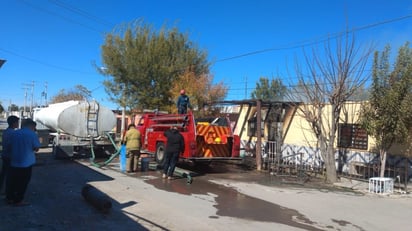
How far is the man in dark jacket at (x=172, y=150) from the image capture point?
38.9 ft

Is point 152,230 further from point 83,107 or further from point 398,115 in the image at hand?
point 83,107

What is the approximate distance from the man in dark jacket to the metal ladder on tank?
7.62 metres

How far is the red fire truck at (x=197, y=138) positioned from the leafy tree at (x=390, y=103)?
4.78 m

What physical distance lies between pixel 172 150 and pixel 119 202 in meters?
3.80

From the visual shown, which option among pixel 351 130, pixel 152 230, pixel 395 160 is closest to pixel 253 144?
pixel 351 130

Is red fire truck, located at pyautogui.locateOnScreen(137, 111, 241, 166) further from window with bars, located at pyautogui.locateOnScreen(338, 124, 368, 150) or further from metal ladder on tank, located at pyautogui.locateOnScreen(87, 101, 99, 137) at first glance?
window with bars, located at pyautogui.locateOnScreen(338, 124, 368, 150)

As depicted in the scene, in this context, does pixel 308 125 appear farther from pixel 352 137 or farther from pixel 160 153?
pixel 160 153

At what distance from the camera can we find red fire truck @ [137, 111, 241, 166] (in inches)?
513

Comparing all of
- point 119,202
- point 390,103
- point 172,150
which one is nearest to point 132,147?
point 172,150

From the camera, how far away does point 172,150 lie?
11.8m

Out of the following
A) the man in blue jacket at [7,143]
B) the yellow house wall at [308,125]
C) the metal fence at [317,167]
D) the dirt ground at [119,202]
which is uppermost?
the yellow house wall at [308,125]

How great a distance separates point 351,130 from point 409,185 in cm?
307

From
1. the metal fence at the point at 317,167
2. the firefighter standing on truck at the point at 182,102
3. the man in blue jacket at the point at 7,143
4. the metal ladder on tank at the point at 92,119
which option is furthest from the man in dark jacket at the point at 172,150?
the metal ladder on tank at the point at 92,119

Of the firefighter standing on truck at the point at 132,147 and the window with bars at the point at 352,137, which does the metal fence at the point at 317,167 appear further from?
the firefighter standing on truck at the point at 132,147
